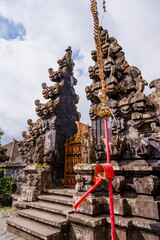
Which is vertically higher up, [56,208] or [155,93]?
[155,93]

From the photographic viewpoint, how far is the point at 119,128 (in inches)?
212

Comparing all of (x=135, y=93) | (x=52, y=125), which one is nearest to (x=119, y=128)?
(x=135, y=93)

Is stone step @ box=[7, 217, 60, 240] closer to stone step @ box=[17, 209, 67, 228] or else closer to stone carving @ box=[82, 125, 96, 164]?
stone step @ box=[17, 209, 67, 228]

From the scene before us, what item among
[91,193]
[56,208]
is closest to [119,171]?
[91,193]

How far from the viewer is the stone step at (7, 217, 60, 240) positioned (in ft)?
12.9

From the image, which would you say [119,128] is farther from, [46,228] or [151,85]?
[46,228]

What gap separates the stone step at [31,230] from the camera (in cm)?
394

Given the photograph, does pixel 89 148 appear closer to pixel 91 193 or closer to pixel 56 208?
pixel 91 193

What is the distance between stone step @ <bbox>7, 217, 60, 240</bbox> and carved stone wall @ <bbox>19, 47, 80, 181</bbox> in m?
2.75

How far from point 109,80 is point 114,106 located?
3.27 feet

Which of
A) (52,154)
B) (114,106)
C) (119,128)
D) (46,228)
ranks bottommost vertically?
(46,228)

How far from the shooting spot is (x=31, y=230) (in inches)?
167

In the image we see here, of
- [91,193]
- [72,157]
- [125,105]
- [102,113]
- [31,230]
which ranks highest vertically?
[125,105]

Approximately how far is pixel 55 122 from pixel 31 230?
193 inches
